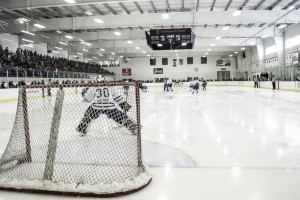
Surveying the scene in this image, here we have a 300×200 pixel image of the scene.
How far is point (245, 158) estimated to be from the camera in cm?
310

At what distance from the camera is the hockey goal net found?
2.29 m

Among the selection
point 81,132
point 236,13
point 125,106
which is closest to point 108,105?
point 125,106

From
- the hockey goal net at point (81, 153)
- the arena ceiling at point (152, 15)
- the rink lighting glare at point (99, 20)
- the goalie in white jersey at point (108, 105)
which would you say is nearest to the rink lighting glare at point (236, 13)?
the arena ceiling at point (152, 15)

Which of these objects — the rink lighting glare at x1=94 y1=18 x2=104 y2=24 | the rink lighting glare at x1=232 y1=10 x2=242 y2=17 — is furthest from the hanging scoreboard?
the rink lighting glare at x1=94 y1=18 x2=104 y2=24

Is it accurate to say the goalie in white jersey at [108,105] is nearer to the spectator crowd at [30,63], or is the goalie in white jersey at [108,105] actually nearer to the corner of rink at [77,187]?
the corner of rink at [77,187]

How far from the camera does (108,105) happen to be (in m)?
3.95

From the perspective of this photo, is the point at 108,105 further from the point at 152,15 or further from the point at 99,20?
the point at 99,20

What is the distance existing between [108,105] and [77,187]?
6.07 ft

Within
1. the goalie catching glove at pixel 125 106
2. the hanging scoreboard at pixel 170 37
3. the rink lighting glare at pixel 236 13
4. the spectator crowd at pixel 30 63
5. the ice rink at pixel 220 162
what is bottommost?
the ice rink at pixel 220 162

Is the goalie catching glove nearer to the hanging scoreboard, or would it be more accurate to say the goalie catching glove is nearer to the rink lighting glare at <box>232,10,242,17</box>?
the hanging scoreboard

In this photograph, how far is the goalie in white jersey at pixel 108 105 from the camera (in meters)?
3.95

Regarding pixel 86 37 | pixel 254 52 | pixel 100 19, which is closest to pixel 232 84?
pixel 254 52

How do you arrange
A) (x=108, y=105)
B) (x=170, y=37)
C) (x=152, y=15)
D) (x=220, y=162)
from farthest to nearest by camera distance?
(x=152, y=15), (x=170, y=37), (x=108, y=105), (x=220, y=162)

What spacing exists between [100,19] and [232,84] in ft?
68.8
